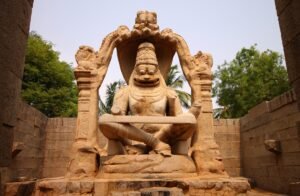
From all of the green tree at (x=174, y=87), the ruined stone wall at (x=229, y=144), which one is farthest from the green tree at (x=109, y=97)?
the ruined stone wall at (x=229, y=144)

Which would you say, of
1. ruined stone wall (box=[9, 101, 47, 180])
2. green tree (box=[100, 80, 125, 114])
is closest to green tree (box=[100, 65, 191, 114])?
green tree (box=[100, 80, 125, 114])

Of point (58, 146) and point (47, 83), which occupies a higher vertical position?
point (47, 83)

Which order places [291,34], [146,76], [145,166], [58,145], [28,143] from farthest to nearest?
[58,145], [28,143], [146,76], [145,166], [291,34]

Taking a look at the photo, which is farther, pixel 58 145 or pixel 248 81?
pixel 248 81

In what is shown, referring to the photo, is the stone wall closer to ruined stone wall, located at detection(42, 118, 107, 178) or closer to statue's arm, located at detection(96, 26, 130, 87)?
ruined stone wall, located at detection(42, 118, 107, 178)

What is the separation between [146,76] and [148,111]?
0.67 m

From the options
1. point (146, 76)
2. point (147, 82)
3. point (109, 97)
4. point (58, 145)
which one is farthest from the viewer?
point (109, 97)

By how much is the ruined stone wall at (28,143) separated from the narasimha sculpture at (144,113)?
341 centimetres

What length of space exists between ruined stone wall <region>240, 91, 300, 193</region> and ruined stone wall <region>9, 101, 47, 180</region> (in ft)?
23.5

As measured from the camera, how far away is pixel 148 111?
537cm

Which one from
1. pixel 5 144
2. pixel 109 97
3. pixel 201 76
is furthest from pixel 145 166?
pixel 109 97

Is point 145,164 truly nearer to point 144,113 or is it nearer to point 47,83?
point 144,113

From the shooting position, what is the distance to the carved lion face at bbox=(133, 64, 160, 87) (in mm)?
5504

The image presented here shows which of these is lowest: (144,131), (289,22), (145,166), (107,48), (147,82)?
(145,166)
